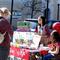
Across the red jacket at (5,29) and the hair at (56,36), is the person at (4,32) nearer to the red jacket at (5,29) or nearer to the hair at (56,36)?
the red jacket at (5,29)

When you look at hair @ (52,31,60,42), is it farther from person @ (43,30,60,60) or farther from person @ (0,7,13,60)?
person @ (0,7,13,60)

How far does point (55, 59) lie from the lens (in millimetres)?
6109

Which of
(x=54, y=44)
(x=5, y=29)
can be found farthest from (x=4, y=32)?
(x=54, y=44)

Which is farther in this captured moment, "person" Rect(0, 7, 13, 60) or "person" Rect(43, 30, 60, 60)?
"person" Rect(0, 7, 13, 60)

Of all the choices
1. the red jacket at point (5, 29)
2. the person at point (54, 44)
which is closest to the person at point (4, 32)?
the red jacket at point (5, 29)

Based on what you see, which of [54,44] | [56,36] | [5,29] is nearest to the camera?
[56,36]

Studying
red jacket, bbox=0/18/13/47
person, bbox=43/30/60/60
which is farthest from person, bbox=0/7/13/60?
person, bbox=43/30/60/60

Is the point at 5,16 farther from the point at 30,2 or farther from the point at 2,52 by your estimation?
the point at 30,2

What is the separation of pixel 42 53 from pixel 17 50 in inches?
31.0

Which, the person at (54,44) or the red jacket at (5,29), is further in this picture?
the red jacket at (5,29)

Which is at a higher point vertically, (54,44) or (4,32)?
(4,32)

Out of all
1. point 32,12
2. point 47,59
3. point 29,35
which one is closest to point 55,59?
point 47,59

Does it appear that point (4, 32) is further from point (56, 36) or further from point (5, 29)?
point (56, 36)

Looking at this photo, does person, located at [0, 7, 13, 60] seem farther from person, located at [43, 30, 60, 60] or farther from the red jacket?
person, located at [43, 30, 60, 60]
